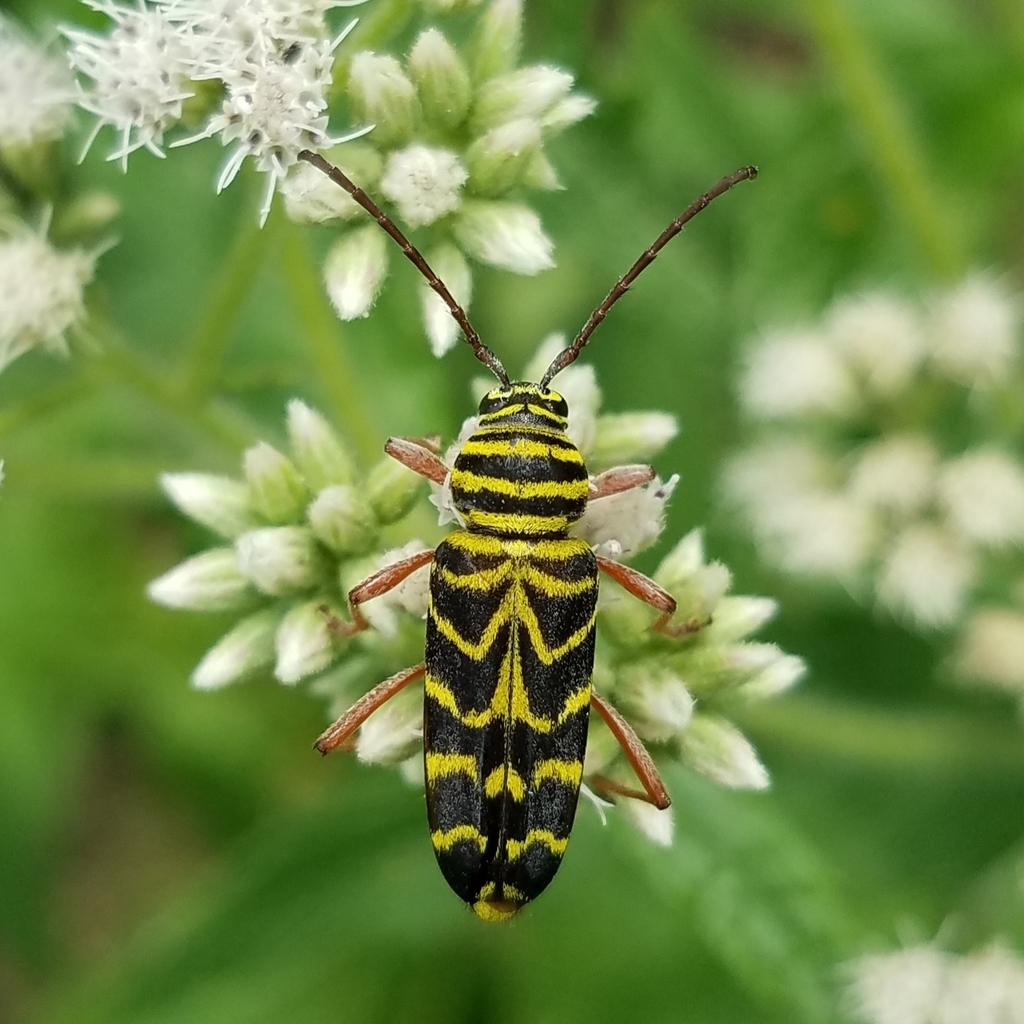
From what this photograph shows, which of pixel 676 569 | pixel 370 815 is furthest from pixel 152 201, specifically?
pixel 676 569

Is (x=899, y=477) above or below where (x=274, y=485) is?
below

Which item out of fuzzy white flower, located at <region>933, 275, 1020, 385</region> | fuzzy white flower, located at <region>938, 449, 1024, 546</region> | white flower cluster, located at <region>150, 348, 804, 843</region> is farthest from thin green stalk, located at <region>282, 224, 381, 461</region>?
fuzzy white flower, located at <region>933, 275, 1020, 385</region>

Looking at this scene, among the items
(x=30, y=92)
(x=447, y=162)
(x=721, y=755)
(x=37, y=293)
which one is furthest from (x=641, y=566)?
(x=30, y=92)

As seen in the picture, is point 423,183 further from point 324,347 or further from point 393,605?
point 393,605

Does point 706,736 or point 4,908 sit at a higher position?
point 4,908

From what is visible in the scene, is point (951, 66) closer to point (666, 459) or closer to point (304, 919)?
point (666, 459)

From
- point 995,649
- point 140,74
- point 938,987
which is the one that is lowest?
point 938,987

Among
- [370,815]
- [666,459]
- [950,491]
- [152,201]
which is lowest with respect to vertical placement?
[370,815]
